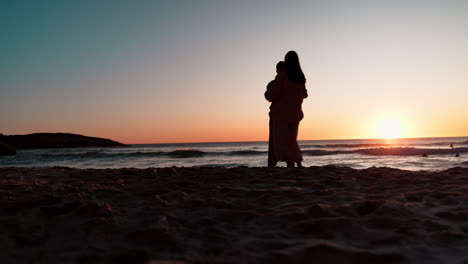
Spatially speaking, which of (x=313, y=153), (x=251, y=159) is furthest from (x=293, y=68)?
(x=313, y=153)

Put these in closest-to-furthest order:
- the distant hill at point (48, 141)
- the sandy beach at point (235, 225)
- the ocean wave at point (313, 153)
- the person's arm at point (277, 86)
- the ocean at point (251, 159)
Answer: the sandy beach at point (235, 225) < the person's arm at point (277, 86) < the ocean at point (251, 159) < the ocean wave at point (313, 153) < the distant hill at point (48, 141)

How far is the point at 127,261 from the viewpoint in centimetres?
153

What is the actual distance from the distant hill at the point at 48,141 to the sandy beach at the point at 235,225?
66259mm

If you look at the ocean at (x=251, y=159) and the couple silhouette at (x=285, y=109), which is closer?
the couple silhouette at (x=285, y=109)

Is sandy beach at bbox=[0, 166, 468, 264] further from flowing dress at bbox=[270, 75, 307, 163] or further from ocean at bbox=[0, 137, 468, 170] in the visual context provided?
ocean at bbox=[0, 137, 468, 170]

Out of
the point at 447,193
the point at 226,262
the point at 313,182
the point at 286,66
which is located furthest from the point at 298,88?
the point at 226,262

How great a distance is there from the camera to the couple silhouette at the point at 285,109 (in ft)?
18.9

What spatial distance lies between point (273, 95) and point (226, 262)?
14.9ft

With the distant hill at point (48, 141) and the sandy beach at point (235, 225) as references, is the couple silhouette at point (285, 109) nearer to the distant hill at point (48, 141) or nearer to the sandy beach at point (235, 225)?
the sandy beach at point (235, 225)

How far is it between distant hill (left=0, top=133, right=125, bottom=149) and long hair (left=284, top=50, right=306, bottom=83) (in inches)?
2571

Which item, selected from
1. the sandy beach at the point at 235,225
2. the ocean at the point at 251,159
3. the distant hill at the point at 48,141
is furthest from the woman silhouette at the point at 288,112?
the distant hill at the point at 48,141

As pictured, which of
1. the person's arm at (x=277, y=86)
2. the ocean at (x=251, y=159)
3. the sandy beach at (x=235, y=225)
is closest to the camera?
the sandy beach at (x=235, y=225)

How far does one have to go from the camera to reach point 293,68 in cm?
568

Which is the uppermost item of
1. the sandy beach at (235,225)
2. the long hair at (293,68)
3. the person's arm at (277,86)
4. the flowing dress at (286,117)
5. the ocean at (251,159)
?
the long hair at (293,68)
